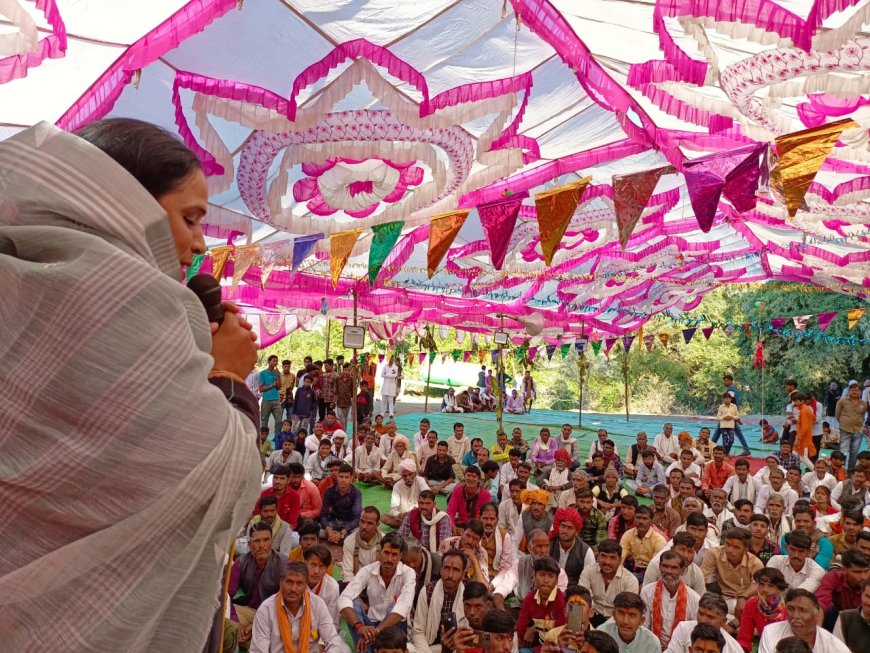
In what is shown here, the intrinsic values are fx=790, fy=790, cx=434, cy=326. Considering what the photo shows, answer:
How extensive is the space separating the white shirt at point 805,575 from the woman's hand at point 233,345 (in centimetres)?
525

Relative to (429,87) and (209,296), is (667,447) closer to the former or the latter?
(429,87)

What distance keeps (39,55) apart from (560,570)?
14.8 ft

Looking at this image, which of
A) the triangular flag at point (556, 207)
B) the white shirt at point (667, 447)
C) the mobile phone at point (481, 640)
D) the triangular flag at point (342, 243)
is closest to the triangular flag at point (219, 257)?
the triangular flag at point (342, 243)

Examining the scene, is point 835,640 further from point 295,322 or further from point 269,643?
point 295,322

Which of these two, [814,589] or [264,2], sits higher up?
[264,2]

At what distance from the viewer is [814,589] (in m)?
5.30

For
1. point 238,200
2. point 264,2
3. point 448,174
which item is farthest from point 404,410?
point 264,2

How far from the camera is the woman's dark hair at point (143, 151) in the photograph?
0.88 meters

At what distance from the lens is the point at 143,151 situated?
2.90 ft

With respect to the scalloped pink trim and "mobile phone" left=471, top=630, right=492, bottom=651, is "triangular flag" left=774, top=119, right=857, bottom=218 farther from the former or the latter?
the scalloped pink trim

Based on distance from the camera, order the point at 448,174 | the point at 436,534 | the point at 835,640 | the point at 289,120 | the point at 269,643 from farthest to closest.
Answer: the point at 436,534
the point at 448,174
the point at 289,120
the point at 269,643
the point at 835,640

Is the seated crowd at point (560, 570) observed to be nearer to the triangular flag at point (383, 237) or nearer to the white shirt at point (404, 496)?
the white shirt at point (404, 496)

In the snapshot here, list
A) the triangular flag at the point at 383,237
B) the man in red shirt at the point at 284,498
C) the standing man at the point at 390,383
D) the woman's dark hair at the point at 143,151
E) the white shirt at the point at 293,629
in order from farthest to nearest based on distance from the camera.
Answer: the standing man at the point at 390,383 → the triangular flag at the point at 383,237 → the man in red shirt at the point at 284,498 → the white shirt at the point at 293,629 → the woman's dark hair at the point at 143,151

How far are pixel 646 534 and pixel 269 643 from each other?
130 inches
